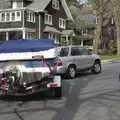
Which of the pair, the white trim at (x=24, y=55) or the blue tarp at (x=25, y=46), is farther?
the blue tarp at (x=25, y=46)

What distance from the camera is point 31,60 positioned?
14.2m

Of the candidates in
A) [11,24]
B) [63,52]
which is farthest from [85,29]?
[63,52]

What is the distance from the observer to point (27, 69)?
557 inches

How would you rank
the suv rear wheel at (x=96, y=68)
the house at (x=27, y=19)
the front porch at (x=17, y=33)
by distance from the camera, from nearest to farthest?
the suv rear wheel at (x=96, y=68)
the front porch at (x=17, y=33)
the house at (x=27, y=19)

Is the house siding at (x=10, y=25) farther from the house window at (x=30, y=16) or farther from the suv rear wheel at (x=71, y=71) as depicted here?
the suv rear wheel at (x=71, y=71)

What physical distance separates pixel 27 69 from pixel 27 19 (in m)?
50.1

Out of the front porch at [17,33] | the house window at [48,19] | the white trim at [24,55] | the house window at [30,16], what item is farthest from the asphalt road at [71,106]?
the house window at [48,19]

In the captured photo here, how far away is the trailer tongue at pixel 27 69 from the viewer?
13914mm

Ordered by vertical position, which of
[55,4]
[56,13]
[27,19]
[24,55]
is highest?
[55,4]

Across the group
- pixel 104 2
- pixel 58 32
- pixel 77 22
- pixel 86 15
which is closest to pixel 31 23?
pixel 58 32

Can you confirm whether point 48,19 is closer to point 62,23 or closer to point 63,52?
point 62,23

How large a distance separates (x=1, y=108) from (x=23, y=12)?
167 feet

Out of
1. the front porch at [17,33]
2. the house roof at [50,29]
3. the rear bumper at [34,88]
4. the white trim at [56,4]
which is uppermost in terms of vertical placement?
the white trim at [56,4]

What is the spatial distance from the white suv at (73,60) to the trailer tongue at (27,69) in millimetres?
7378
